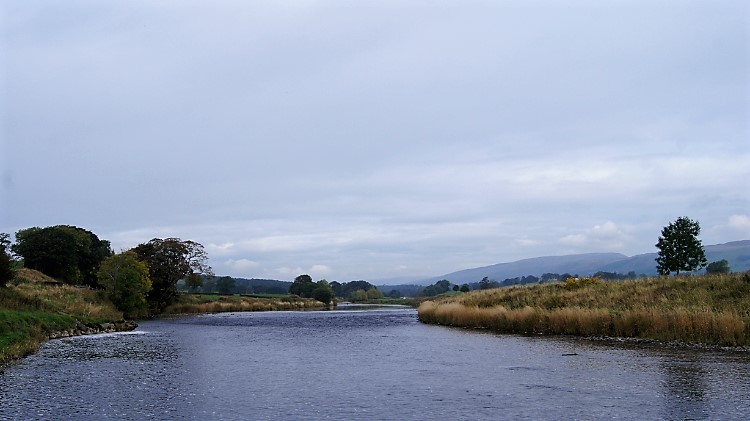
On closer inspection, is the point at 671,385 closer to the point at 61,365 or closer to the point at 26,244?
the point at 61,365

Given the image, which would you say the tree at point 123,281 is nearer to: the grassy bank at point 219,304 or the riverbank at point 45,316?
the riverbank at point 45,316

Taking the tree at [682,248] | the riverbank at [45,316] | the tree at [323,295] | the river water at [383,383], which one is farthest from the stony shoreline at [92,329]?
the tree at [323,295]

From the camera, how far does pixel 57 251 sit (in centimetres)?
9875

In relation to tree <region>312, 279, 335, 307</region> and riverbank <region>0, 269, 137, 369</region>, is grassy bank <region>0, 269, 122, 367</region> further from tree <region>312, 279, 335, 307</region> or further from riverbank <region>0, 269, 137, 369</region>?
tree <region>312, 279, 335, 307</region>

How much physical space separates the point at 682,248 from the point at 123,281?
6511 cm

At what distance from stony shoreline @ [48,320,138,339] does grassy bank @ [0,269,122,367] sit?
39 centimetres

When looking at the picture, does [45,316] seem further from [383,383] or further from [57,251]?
[57,251]

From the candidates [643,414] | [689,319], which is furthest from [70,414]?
[689,319]

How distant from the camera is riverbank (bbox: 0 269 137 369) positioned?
34594mm

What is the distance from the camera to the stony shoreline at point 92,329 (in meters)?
45.8

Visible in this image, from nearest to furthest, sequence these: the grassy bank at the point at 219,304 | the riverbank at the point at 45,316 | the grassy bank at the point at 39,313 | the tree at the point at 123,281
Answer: the grassy bank at the point at 39,313 < the riverbank at the point at 45,316 < the tree at the point at 123,281 < the grassy bank at the point at 219,304

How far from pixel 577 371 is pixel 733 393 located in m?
6.50

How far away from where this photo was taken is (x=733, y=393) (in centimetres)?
1948

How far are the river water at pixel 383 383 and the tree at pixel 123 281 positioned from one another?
38993 mm
